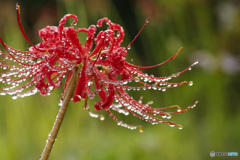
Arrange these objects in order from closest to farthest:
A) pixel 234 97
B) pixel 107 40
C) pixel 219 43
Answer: pixel 107 40 → pixel 219 43 → pixel 234 97

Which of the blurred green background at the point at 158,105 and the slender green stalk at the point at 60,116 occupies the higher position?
the blurred green background at the point at 158,105

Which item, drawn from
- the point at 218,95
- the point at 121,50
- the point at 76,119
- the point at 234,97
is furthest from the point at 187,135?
the point at 121,50

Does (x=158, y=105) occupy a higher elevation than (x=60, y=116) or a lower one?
higher

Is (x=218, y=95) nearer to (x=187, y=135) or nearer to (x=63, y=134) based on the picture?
(x=187, y=135)

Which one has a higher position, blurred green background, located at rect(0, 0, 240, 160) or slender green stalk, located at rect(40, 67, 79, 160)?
blurred green background, located at rect(0, 0, 240, 160)

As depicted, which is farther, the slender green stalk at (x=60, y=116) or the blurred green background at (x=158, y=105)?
the blurred green background at (x=158, y=105)

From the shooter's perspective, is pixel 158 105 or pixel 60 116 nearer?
pixel 60 116

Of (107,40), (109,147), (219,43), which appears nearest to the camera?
(107,40)

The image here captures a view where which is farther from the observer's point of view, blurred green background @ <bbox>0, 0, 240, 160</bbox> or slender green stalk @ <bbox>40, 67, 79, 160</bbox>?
blurred green background @ <bbox>0, 0, 240, 160</bbox>
